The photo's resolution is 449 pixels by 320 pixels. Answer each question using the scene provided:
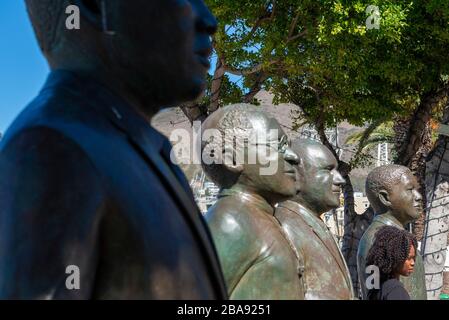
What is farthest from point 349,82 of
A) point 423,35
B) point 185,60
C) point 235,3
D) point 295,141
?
point 185,60

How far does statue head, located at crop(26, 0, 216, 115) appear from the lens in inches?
75.8

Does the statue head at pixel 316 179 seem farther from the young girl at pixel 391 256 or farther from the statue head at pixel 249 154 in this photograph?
the statue head at pixel 249 154

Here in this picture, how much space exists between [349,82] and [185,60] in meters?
14.7

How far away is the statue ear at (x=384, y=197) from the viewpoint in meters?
7.65

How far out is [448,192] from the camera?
13922 millimetres

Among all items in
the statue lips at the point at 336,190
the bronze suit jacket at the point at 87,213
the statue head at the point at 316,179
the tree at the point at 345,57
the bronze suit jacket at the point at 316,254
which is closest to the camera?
→ the bronze suit jacket at the point at 87,213

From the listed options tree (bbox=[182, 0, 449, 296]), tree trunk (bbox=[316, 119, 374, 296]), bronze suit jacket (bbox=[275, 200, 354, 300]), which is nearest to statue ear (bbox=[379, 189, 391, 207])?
bronze suit jacket (bbox=[275, 200, 354, 300])

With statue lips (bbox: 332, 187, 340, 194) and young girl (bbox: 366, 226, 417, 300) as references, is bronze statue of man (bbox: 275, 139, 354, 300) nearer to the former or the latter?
statue lips (bbox: 332, 187, 340, 194)

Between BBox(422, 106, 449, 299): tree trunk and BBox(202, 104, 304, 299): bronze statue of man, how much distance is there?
1003 cm

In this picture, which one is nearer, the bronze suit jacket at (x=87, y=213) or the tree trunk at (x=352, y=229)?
the bronze suit jacket at (x=87, y=213)

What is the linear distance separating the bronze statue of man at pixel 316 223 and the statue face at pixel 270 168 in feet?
2.65

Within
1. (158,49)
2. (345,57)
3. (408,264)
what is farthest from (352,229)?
(158,49)

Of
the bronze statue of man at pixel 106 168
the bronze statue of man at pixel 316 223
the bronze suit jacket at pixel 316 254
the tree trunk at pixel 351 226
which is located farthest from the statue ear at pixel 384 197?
the tree trunk at pixel 351 226
